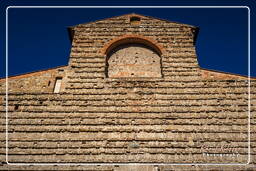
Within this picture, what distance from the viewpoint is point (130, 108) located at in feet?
26.7

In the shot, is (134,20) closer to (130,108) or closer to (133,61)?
(133,61)

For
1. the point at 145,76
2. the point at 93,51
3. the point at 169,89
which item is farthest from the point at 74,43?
the point at 169,89

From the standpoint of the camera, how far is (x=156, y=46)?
9.59 m

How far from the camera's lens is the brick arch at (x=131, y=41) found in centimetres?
955

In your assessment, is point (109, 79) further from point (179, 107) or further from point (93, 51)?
point (179, 107)

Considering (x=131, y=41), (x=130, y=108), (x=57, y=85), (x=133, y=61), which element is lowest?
(x=130, y=108)

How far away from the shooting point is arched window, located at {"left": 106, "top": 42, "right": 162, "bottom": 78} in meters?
9.20

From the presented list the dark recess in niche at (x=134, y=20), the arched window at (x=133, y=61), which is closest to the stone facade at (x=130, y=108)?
the arched window at (x=133, y=61)

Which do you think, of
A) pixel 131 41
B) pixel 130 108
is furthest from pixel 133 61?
pixel 130 108

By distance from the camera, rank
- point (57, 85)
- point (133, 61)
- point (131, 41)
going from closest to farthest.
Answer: point (57, 85), point (133, 61), point (131, 41)

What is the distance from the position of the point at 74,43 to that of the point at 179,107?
3.72 meters

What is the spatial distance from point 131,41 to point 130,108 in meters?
2.56

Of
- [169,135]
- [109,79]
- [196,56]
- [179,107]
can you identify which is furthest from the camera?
[196,56]

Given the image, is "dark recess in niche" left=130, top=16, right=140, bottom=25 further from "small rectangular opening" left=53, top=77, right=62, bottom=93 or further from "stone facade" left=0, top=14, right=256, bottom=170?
"small rectangular opening" left=53, top=77, right=62, bottom=93
